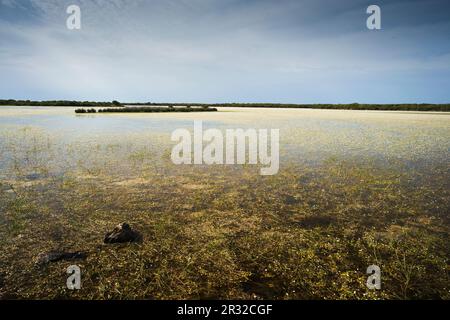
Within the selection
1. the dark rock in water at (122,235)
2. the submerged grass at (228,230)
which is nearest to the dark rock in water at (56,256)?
the submerged grass at (228,230)

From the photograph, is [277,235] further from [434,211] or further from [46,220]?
[46,220]

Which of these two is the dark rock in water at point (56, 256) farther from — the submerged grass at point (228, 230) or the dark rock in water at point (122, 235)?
the dark rock in water at point (122, 235)

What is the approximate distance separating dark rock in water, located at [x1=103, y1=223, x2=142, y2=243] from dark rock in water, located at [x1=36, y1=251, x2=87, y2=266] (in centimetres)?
49

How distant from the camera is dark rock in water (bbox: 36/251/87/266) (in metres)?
4.28

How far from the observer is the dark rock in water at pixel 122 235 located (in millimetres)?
4895

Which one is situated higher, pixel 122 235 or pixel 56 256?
pixel 122 235

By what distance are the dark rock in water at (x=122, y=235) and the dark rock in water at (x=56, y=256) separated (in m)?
0.49

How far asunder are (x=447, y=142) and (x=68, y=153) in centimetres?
2052

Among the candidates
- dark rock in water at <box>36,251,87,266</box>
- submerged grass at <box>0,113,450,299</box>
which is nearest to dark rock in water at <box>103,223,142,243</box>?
submerged grass at <box>0,113,450,299</box>

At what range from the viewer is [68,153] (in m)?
12.2

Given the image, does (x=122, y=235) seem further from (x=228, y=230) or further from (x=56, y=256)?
(x=228, y=230)

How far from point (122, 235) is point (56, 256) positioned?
1.03m

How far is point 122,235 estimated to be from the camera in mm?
4934

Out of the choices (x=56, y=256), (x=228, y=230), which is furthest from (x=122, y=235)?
(x=228, y=230)
